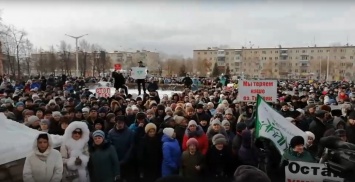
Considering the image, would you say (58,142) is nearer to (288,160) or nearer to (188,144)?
(188,144)

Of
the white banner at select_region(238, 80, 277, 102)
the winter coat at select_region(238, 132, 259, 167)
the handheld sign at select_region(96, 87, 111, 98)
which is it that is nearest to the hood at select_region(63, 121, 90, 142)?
the winter coat at select_region(238, 132, 259, 167)

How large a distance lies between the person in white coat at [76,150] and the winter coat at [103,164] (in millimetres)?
145

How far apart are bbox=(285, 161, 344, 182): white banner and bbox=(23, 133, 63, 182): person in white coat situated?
10.1 ft

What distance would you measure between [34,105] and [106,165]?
5842 millimetres

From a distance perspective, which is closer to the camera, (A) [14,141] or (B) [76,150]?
(A) [14,141]

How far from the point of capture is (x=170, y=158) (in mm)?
6531

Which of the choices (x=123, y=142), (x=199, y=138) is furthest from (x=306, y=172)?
(x=123, y=142)

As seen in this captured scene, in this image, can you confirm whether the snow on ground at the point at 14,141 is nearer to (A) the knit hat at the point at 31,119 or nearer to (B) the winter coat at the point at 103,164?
(B) the winter coat at the point at 103,164

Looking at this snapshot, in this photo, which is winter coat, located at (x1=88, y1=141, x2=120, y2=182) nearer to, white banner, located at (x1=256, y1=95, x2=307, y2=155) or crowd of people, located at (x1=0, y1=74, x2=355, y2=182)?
crowd of people, located at (x1=0, y1=74, x2=355, y2=182)

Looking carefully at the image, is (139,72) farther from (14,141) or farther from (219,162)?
(14,141)

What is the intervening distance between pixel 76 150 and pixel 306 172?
10.6 feet

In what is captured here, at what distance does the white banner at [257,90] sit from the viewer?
10.6 m

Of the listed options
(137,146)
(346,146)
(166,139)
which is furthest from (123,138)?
(346,146)

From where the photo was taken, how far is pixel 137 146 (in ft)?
23.2
